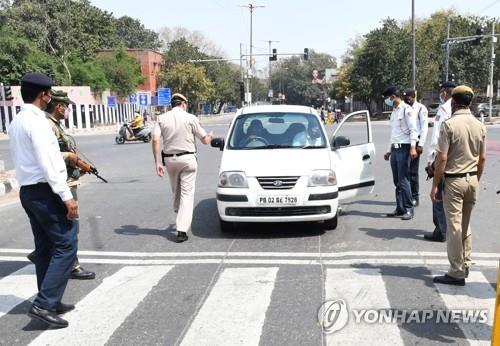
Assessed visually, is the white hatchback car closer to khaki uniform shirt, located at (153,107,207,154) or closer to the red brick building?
khaki uniform shirt, located at (153,107,207,154)

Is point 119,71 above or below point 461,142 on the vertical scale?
above

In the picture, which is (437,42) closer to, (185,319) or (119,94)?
(119,94)

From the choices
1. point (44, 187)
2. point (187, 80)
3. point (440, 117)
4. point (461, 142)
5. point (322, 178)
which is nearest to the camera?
point (44, 187)

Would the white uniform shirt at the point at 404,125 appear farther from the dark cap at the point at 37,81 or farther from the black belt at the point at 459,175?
the dark cap at the point at 37,81

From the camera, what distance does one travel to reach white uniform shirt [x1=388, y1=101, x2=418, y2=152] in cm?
773

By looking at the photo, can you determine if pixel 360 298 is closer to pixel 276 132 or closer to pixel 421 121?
pixel 276 132

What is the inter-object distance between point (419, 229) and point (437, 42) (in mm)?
57171

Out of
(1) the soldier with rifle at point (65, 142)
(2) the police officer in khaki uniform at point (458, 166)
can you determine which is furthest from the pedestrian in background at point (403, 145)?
(1) the soldier with rifle at point (65, 142)

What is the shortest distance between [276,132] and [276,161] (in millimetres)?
974

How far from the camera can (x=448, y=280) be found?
5.08 meters

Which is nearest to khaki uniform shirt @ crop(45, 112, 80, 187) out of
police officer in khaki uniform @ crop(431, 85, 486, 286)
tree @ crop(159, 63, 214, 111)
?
police officer in khaki uniform @ crop(431, 85, 486, 286)

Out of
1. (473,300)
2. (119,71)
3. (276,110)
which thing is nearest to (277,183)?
(276,110)

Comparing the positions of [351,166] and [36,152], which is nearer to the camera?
[36,152]

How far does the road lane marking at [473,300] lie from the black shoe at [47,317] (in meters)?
3.11
